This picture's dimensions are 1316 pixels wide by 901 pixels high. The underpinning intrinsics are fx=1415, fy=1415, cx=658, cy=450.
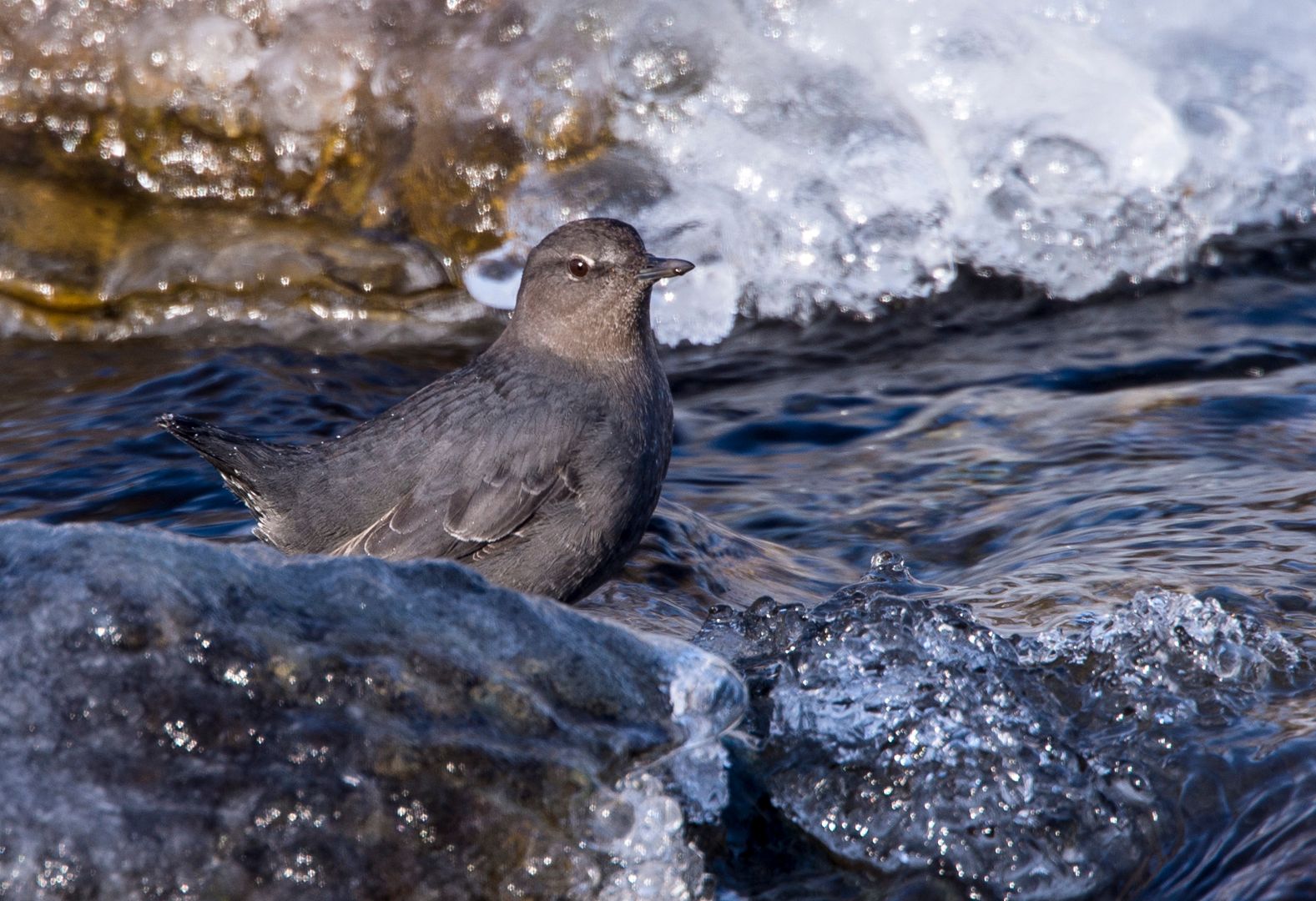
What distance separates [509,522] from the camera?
456cm

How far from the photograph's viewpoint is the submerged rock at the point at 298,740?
2684 millimetres

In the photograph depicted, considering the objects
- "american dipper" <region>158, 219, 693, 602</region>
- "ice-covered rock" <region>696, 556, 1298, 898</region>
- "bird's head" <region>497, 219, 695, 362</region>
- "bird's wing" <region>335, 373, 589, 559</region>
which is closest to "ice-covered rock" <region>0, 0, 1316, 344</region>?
"bird's head" <region>497, 219, 695, 362</region>

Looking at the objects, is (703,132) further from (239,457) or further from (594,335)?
(239,457)

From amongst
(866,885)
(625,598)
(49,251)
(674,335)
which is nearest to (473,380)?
(625,598)

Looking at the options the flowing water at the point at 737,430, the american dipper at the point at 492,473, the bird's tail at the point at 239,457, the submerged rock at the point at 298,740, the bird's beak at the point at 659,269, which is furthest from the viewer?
the bird's beak at the point at 659,269

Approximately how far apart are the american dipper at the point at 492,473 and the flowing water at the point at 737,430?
1.61 ft

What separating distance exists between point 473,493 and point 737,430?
2.37 m

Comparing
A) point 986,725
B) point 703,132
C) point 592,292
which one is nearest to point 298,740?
point 986,725

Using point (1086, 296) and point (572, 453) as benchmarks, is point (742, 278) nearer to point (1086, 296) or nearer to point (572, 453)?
point (1086, 296)

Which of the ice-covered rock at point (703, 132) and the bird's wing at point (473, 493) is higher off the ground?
the ice-covered rock at point (703, 132)

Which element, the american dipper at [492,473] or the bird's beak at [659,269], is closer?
the american dipper at [492,473]

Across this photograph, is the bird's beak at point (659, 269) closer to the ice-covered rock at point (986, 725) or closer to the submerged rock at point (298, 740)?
the ice-covered rock at point (986, 725)

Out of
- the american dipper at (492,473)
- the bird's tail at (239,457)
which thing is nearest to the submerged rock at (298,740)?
the american dipper at (492,473)

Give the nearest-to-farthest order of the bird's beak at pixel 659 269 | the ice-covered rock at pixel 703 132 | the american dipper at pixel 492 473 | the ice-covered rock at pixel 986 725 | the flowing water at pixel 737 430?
1. the flowing water at pixel 737 430
2. the ice-covered rock at pixel 986 725
3. the american dipper at pixel 492 473
4. the bird's beak at pixel 659 269
5. the ice-covered rock at pixel 703 132
